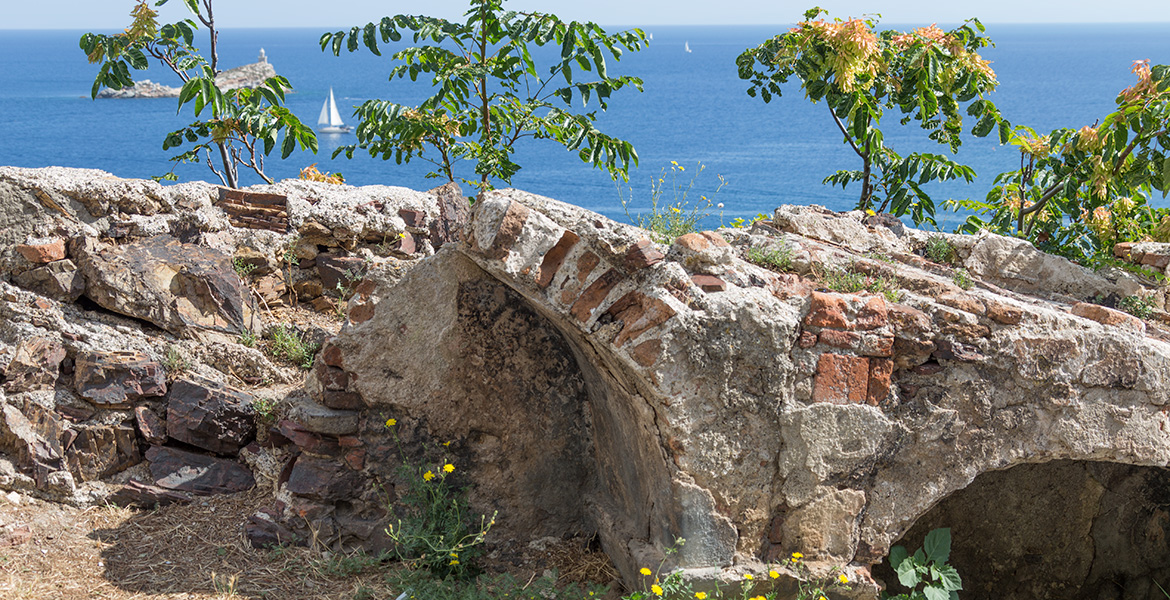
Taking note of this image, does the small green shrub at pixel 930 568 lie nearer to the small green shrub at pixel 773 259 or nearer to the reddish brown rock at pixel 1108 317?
the reddish brown rock at pixel 1108 317

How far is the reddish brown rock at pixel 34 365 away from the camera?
410cm

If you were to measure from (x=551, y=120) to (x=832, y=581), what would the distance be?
11.7 feet

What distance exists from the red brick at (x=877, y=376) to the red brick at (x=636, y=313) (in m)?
0.76

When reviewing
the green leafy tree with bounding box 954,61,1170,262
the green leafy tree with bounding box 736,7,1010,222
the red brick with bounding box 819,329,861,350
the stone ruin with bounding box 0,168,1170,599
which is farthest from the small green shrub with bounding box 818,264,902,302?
the green leafy tree with bounding box 736,7,1010,222

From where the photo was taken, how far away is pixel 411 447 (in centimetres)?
395

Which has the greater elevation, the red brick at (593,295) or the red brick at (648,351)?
the red brick at (593,295)

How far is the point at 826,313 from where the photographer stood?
3.09 meters

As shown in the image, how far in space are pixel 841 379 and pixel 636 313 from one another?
30.0 inches

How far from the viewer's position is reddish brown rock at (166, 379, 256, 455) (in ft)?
13.8

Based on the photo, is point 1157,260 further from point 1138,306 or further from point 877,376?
point 877,376

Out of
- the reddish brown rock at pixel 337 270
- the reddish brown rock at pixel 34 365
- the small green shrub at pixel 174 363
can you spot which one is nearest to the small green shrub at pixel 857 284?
the reddish brown rock at pixel 337 270

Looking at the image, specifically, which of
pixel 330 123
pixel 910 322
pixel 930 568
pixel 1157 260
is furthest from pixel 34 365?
pixel 330 123

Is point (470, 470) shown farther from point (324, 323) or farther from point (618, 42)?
point (618, 42)

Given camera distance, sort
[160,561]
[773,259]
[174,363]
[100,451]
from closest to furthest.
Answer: [773,259] < [160,561] < [100,451] < [174,363]
